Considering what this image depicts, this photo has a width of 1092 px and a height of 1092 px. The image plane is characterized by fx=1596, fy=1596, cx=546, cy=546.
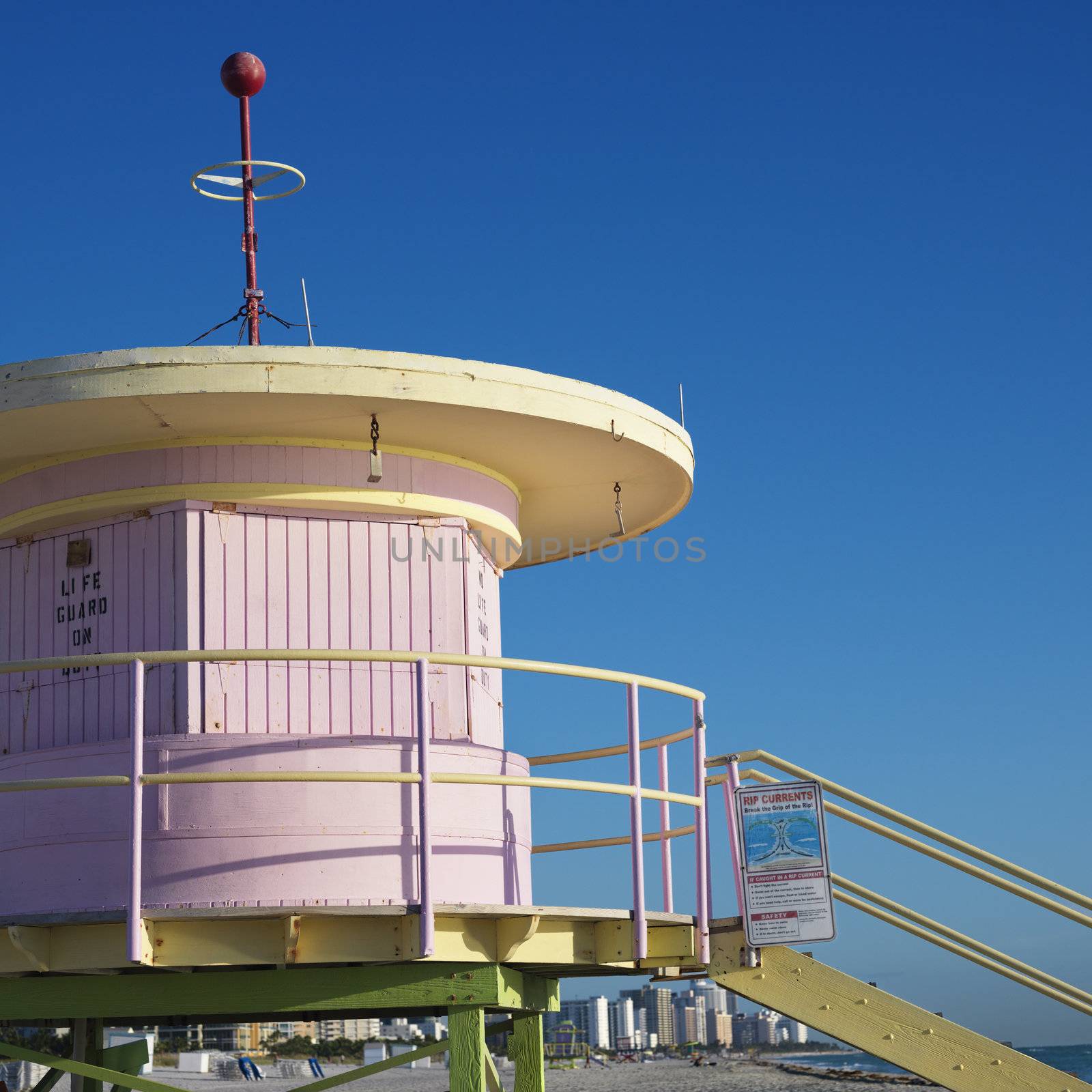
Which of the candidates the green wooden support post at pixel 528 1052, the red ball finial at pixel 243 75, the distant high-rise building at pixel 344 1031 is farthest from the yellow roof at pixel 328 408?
the distant high-rise building at pixel 344 1031

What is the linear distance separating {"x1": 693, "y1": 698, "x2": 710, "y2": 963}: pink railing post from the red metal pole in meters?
4.55

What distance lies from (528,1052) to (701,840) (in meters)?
3.87

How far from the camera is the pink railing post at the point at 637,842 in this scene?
9438 mm

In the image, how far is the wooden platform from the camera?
8906 mm

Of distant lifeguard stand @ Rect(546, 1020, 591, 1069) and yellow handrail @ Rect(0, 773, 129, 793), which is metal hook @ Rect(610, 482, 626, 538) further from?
distant lifeguard stand @ Rect(546, 1020, 591, 1069)

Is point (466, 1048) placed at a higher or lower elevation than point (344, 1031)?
higher

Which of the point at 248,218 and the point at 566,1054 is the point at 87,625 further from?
the point at 566,1054

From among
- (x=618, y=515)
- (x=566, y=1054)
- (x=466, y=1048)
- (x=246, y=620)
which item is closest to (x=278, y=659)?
(x=246, y=620)

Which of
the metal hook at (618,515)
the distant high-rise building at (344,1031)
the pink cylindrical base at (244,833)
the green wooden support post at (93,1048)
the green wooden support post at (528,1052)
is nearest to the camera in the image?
the pink cylindrical base at (244,833)

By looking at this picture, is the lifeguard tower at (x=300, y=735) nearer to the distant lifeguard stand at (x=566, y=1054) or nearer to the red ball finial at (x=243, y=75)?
the red ball finial at (x=243, y=75)

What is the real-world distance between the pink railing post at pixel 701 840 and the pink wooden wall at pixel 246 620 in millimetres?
1563

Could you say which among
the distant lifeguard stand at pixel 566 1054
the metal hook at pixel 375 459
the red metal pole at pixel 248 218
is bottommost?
the distant lifeguard stand at pixel 566 1054

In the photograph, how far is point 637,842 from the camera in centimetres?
944

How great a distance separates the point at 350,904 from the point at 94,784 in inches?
60.9
